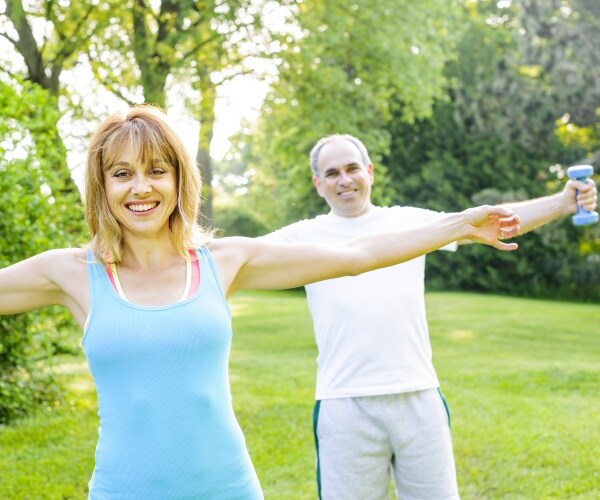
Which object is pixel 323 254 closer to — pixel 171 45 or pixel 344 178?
pixel 344 178

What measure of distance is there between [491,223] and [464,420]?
545cm

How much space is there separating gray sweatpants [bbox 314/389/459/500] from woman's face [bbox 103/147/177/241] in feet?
5.06

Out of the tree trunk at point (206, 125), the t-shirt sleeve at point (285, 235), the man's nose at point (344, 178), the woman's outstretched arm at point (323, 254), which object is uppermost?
the tree trunk at point (206, 125)

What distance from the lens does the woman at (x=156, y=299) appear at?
2.20 meters

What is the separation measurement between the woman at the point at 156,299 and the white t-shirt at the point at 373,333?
43.8 inches

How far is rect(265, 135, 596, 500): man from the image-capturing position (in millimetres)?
3549

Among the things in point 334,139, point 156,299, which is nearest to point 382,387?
point 334,139

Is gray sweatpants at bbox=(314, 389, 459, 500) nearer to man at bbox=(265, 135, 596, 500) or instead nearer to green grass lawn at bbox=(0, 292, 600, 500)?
man at bbox=(265, 135, 596, 500)

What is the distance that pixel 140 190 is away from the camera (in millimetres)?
2305

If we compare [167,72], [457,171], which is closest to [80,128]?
[167,72]

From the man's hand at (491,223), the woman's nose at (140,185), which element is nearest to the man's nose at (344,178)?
the man's hand at (491,223)

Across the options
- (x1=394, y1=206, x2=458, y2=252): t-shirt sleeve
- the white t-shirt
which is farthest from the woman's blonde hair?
(x1=394, y1=206, x2=458, y2=252): t-shirt sleeve

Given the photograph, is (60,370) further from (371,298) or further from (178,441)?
(178,441)

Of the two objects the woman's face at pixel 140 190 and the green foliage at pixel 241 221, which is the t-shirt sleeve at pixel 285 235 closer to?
the woman's face at pixel 140 190
